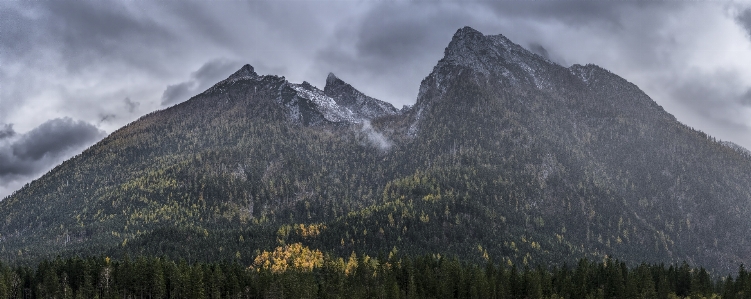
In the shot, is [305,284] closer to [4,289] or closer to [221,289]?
[221,289]

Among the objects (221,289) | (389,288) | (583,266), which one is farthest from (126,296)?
(583,266)

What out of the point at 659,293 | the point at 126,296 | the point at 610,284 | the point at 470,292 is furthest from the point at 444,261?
the point at 126,296

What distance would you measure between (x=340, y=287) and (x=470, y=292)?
37.7 metres

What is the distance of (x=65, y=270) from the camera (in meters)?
174

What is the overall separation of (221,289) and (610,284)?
11573 centimetres

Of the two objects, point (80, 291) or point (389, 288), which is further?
point (389, 288)

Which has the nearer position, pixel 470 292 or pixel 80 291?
pixel 80 291

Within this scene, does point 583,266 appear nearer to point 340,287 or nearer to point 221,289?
point 340,287

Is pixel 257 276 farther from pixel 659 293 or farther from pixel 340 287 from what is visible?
pixel 659 293

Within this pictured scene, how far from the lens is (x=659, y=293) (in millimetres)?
174500

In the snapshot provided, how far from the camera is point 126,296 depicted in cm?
16550

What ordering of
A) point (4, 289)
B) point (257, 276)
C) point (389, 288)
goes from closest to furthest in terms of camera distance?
point (4, 289) < point (389, 288) < point (257, 276)

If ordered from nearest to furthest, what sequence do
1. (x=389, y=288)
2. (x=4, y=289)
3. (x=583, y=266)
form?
(x=4, y=289) < (x=389, y=288) < (x=583, y=266)

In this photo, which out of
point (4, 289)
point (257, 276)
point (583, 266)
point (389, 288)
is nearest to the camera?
point (4, 289)
